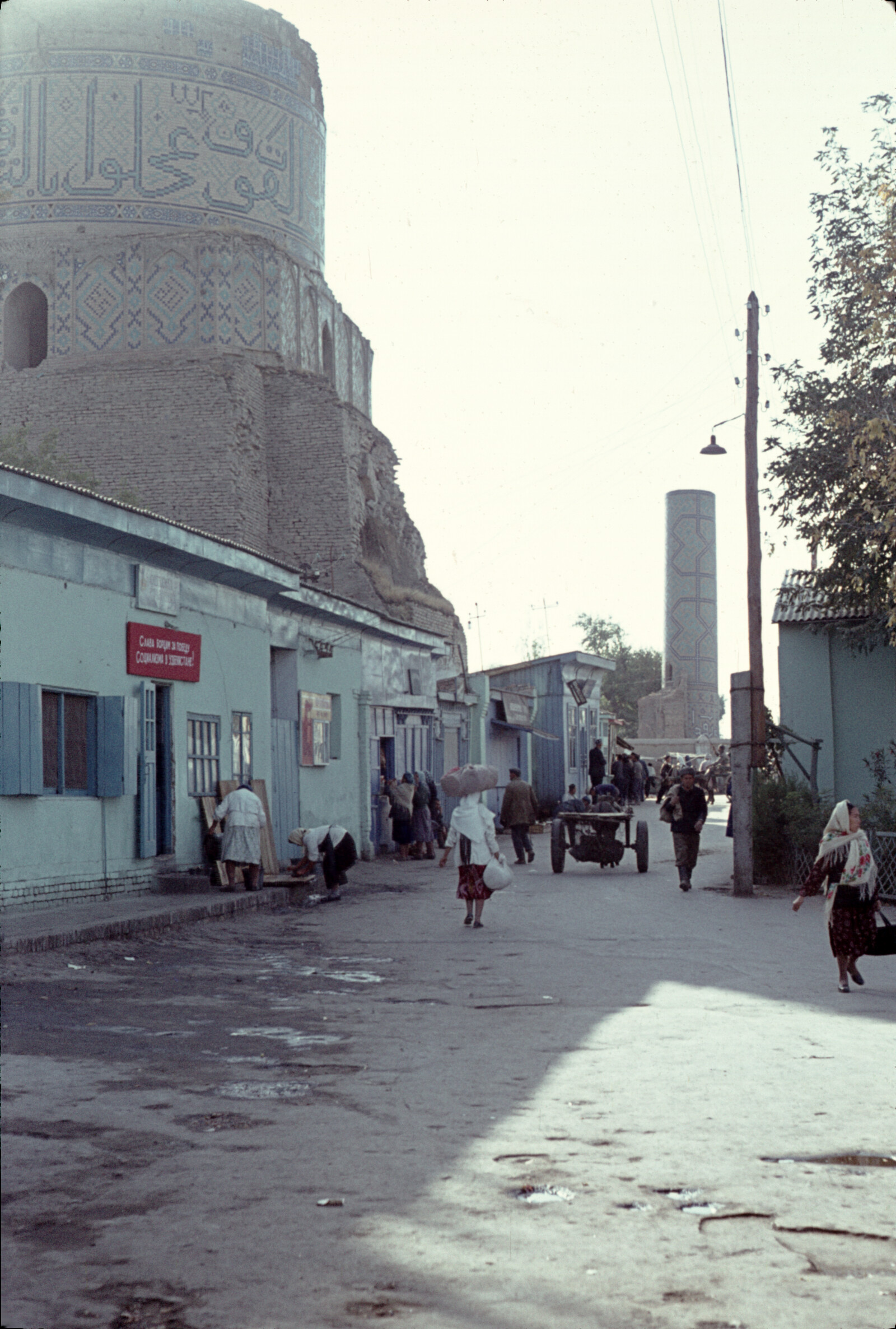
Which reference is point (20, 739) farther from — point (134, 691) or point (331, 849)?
point (331, 849)

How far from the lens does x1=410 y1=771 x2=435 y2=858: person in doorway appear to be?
2527 centimetres

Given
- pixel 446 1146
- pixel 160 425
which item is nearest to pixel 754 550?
pixel 446 1146

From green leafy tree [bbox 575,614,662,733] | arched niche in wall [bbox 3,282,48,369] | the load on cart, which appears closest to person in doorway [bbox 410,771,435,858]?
the load on cart

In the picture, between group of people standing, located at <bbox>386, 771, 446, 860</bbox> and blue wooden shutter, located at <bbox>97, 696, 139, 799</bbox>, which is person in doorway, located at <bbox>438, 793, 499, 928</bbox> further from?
group of people standing, located at <bbox>386, 771, 446, 860</bbox>

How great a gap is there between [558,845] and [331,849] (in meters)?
5.51

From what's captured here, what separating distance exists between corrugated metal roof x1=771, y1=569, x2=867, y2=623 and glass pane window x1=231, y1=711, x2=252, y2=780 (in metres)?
8.81

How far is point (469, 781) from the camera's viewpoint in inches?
590

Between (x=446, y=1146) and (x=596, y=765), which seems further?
(x=596, y=765)

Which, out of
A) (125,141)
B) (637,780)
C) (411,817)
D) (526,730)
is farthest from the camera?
(637,780)

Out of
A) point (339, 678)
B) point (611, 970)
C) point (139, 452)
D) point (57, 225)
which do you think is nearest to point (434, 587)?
point (139, 452)

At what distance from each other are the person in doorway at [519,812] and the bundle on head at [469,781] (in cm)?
783

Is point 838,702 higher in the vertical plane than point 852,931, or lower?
higher

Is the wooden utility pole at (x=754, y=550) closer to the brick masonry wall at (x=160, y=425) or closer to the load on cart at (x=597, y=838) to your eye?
the load on cart at (x=597, y=838)

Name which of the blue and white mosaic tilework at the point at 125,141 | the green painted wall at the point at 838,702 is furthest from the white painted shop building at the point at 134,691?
the blue and white mosaic tilework at the point at 125,141
